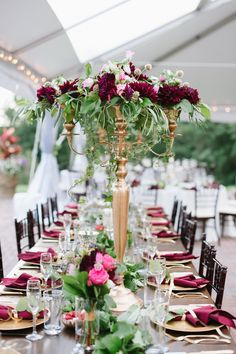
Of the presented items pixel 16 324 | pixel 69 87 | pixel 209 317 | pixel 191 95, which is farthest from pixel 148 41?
pixel 16 324

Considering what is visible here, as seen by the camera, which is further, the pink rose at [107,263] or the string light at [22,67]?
the string light at [22,67]

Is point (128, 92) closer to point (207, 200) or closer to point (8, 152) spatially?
point (207, 200)

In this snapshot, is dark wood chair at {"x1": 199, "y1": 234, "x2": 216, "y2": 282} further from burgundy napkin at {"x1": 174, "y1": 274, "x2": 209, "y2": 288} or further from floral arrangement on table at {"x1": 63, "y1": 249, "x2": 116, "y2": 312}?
floral arrangement on table at {"x1": 63, "y1": 249, "x2": 116, "y2": 312}

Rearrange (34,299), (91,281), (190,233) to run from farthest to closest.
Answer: (190,233)
(34,299)
(91,281)

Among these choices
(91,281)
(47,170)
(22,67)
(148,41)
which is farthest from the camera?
(47,170)

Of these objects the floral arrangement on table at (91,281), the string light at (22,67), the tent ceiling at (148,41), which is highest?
the tent ceiling at (148,41)

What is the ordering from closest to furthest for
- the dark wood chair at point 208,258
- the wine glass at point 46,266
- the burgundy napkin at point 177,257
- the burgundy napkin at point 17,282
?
1. the wine glass at point 46,266
2. the burgundy napkin at point 17,282
3. the dark wood chair at point 208,258
4. the burgundy napkin at point 177,257

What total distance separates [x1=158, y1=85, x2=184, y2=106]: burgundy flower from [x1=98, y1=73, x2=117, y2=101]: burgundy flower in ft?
0.96

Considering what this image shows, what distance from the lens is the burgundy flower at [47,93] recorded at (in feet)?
8.11

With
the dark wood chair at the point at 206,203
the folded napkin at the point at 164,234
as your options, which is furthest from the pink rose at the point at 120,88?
the dark wood chair at the point at 206,203

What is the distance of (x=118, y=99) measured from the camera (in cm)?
225

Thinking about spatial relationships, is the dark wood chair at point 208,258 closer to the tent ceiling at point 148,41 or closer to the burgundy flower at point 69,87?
the burgundy flower at point 69,87

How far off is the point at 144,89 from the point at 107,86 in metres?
0.16

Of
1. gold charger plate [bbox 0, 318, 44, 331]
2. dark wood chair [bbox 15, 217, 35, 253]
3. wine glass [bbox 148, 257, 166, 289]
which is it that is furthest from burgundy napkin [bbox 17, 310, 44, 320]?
dark wood chair [bbox 15, 217, 35, 253]
